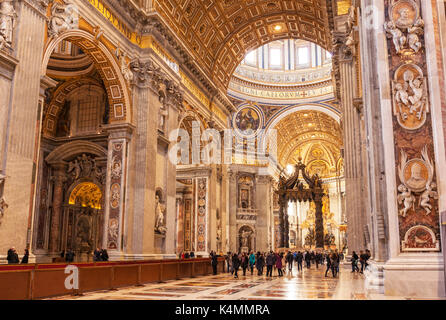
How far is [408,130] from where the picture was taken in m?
5.45

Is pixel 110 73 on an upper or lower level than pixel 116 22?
lower

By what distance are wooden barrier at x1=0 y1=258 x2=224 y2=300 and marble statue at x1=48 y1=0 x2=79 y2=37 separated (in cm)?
539

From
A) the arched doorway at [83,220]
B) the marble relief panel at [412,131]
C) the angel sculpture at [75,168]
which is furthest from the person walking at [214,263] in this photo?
the marble relief panel at [412,131]

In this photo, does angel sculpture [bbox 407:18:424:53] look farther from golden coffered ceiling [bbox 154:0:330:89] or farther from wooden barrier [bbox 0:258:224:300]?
golden coffered ceiling [bbox 154:0:330:89]

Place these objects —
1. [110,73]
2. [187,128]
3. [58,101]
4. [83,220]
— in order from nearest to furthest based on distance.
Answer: [110,73]
[58,101]
[83,220]
[187,128]

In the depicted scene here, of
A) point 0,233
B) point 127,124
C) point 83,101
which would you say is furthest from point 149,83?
point 0,233

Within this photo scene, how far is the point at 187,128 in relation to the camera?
1933cm

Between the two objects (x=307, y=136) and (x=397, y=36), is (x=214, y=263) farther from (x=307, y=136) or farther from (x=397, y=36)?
(x=307, y=136)

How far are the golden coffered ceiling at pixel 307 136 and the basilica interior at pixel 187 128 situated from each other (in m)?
7.49

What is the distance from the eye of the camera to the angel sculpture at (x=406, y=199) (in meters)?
5.24

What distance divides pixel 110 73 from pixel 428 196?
9782 mm

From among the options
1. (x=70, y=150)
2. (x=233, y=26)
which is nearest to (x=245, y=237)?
(x=233, y=26)

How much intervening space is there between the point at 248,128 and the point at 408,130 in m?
27.1
